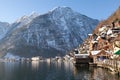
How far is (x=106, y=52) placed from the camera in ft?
508

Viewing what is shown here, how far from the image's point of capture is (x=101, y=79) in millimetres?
87562

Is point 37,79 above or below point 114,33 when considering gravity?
below

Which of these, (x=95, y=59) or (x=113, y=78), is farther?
(x=95, y=59)

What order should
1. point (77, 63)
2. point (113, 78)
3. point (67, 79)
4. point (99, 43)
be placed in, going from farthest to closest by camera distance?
1. point (99, 43)
2. point (77, 63)
3. point (67, 79)
4. point (113, 78)

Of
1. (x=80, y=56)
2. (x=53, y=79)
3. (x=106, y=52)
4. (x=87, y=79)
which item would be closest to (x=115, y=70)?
(x=87, y=79)

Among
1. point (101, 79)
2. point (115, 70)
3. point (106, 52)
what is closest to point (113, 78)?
point (101, 79)

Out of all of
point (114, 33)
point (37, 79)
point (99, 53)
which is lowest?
point (37, 79)

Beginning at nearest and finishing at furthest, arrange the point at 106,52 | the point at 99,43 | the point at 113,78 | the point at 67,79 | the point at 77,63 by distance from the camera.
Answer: the point at 113,78 < the point at 67,79 < the point at 106,52 < the point at 77,63 < the point at 99,43

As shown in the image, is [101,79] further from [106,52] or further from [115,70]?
[106,52]

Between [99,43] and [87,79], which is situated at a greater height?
[99,43]

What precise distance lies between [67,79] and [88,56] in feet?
258

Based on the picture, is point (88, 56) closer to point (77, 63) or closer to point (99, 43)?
point (77, 63)

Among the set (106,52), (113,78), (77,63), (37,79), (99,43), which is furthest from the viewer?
(99,43)

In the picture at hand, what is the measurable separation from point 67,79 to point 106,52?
205ft
